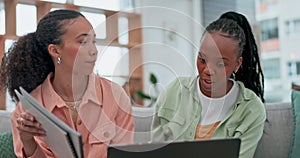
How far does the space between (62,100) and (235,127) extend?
0.60m

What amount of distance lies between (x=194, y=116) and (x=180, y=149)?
0.46m

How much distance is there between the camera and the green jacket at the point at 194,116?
1337 millimetres

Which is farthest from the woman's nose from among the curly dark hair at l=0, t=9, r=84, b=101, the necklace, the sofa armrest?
the sofa armrest

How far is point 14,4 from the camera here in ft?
9.41

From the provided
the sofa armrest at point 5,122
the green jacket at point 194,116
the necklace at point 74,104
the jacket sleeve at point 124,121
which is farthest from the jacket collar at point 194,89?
the sofa armrest at point 5,122

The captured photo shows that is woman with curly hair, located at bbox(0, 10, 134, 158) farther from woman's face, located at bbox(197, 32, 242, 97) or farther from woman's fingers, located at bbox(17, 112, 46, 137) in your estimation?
woman's face, located at bbox(197, 32, 242, 97)

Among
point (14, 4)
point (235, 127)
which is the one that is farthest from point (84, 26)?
point (14, 4)

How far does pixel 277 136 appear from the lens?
172cm

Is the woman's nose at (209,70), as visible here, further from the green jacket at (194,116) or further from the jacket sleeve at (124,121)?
the jacket sleeve at (124,121)

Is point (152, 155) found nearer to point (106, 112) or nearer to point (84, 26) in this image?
point (106, 112)

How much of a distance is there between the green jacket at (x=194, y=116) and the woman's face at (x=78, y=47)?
1.11ft

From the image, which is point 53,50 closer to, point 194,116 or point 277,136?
point 194,116

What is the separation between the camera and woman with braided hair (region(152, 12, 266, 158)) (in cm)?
129

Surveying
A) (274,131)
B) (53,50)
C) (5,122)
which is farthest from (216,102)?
(5,122)
